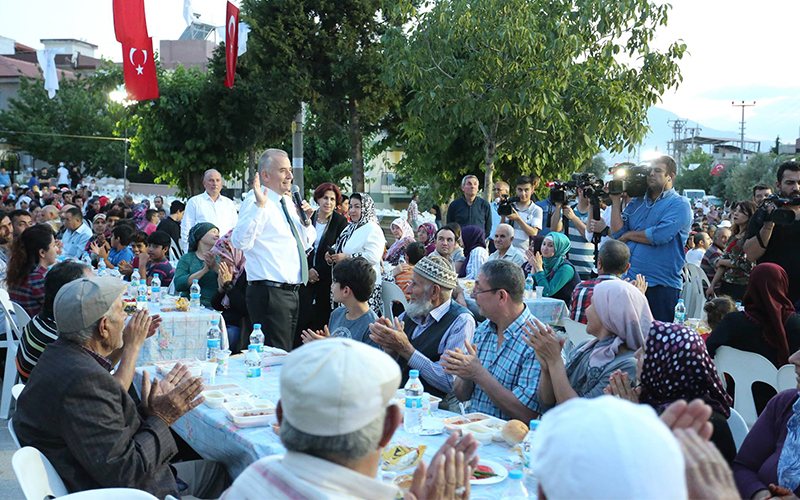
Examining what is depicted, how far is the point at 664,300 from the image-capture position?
229 inches

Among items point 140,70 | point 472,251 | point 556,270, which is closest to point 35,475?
point 556,270

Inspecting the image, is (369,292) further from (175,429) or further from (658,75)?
(658,75)

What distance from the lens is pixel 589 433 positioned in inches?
44.9

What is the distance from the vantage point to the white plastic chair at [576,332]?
18.2ft

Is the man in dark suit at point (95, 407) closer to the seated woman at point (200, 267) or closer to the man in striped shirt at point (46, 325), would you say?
the man in striped shirt at point (46, 325)

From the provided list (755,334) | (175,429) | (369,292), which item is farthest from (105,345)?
(755,334)

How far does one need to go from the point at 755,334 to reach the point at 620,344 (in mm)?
1560

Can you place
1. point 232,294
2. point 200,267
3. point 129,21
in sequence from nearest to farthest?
point 232,294
point 200,267
point 129,21

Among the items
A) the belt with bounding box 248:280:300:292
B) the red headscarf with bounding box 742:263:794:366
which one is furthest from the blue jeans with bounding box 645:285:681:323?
the belt with bounding box 248:280:300:292

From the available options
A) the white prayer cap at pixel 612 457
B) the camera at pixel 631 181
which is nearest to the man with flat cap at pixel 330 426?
the white prayer cap at pixel 612 457

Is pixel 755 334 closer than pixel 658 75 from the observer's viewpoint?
Yes

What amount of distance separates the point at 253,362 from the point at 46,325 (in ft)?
4.03

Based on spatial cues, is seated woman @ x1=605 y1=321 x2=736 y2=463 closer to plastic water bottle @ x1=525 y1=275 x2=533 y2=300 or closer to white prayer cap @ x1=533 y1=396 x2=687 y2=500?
white prayer cap @ x1=533 y1=396 x2=687 y2=500

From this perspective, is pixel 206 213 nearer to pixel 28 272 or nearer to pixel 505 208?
pixel 28 272
